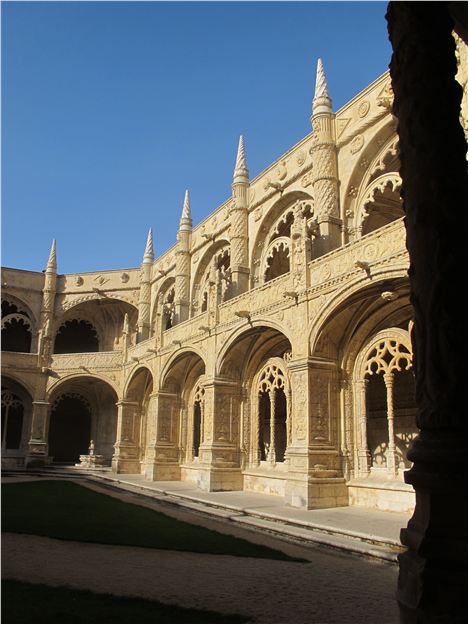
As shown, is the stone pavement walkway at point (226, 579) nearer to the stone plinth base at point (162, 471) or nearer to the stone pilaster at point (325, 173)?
the stone pilaster at point (325, 173)

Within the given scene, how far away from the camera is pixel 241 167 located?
2045cm

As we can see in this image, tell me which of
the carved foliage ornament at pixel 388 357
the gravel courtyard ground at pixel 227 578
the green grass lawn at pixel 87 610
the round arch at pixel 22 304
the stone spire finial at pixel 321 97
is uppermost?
the stone spire finial at pixel 321 97

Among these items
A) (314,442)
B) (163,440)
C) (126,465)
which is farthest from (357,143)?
(126,465)

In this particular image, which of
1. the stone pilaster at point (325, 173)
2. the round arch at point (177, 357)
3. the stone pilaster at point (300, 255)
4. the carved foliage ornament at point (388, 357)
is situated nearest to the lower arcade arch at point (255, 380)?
the round arch at point (177, 357)

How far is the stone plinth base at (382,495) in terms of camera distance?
1095 centimetres

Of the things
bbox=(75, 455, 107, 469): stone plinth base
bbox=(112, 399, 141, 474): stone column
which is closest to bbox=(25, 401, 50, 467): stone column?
bbox=(75, 455, 107, 469): stone plinth base

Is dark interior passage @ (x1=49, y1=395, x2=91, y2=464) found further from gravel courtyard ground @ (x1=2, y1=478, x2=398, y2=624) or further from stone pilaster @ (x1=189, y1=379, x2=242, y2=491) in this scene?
gravel courtyard ground @ (x1=2, y1=478, x2=398, y2=624)

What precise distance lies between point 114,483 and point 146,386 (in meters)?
6.26

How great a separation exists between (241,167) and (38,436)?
667 inches

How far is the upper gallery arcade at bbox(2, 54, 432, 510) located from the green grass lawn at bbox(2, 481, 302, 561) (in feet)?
11.2

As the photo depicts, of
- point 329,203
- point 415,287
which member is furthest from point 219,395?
point 415,287

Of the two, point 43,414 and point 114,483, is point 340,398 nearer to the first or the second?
point 114,483

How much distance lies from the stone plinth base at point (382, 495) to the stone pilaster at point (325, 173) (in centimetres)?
601

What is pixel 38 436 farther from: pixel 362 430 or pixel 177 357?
pixel 362 430
